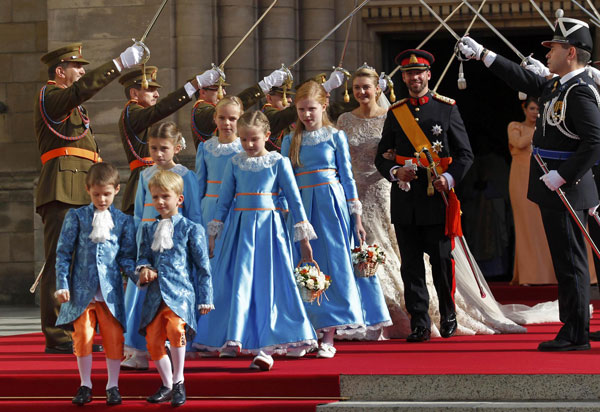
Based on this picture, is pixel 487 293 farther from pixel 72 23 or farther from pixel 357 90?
pixel 72 23

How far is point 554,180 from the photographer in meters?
6.48

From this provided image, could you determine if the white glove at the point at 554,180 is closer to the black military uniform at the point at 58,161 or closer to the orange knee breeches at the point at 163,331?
the orange knee breeches at the point at 163,331

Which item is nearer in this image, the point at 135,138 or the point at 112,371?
the point at 112,371

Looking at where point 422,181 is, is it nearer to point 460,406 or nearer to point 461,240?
point 461,240

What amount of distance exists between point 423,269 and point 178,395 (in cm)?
243

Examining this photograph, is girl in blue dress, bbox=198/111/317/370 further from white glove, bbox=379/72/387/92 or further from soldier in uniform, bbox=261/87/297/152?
white glove, bbox=379/72/387/92

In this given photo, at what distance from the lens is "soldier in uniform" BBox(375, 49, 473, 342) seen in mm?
7480

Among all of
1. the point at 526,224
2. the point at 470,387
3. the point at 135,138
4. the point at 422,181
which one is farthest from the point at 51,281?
the point at 526,224

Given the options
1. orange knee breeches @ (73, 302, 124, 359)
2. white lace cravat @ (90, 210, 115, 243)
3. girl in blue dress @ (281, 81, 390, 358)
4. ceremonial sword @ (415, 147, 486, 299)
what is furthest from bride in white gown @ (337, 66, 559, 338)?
orange knee breeches @ (73, 302, 124, 359)

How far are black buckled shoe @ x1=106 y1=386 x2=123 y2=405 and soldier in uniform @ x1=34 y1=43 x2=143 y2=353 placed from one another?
1.85 metres

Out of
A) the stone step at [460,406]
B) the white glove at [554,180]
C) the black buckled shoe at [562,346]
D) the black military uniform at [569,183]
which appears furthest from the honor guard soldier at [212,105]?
the stone step at [460,406]

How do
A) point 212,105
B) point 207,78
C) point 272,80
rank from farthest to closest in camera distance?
point 212,105 → point 272,80 → point 207,78

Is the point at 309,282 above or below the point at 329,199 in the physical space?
below

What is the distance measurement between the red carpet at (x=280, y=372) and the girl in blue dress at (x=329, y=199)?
1.09ft
